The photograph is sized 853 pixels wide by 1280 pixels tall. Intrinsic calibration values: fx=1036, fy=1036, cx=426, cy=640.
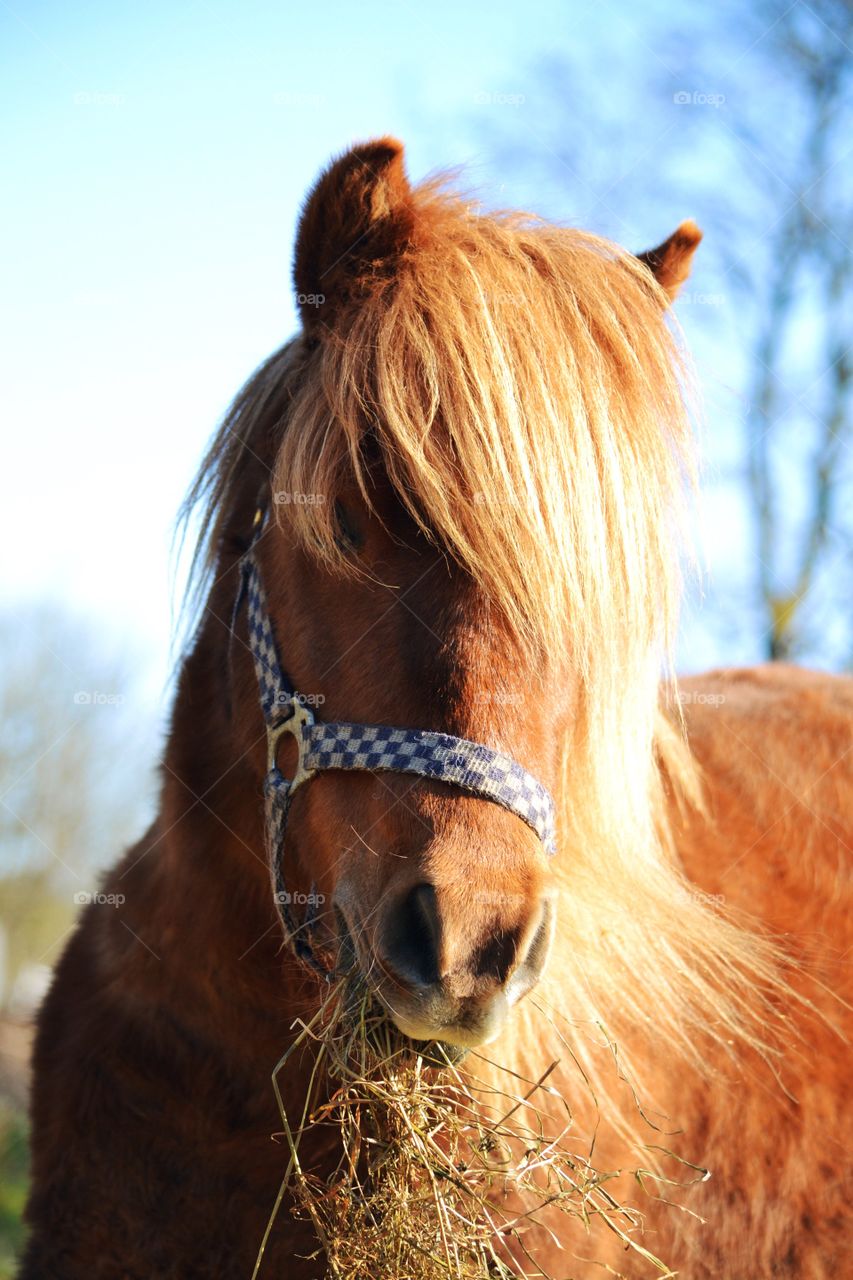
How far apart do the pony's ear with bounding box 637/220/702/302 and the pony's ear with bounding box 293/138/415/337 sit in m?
0.59

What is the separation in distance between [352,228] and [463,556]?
0.80 metres

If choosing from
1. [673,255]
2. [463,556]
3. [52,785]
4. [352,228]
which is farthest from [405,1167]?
[52,785]

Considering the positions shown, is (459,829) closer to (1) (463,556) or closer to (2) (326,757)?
(2) (326,757)

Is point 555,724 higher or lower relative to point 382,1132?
higher

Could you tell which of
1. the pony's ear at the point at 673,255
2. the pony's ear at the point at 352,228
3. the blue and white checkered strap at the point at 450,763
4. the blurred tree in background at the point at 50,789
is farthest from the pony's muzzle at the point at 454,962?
the blurred tree in background at the point at 50,789

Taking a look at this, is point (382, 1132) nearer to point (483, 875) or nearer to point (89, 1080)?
point (483, 875)

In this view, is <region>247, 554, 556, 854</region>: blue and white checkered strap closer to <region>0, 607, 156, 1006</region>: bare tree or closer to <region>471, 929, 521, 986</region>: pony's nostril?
<region>471, 929, 521, 986</region>: pony's nostril

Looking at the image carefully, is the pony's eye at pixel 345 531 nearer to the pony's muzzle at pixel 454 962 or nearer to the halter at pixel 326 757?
the halter at pixel 326 757

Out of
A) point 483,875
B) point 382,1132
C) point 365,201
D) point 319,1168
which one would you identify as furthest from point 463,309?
point 319,1168

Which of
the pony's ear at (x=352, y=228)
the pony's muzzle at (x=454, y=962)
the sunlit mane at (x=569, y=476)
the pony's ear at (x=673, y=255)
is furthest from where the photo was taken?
the pony's ear at (x=673, y=255)

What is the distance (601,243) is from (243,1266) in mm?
2271

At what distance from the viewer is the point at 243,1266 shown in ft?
6.92

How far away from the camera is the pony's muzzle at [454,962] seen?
1482 mm

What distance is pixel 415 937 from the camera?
1545 mm
